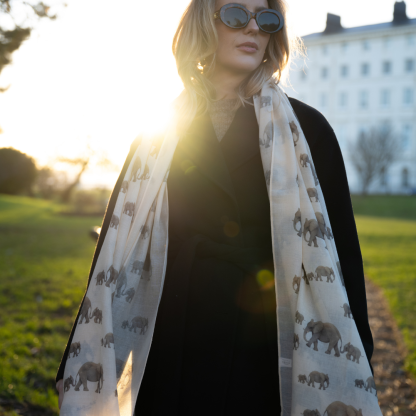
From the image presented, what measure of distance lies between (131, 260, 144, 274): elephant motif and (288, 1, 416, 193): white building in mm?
51138

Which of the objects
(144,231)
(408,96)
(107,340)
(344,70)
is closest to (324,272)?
(144,231)

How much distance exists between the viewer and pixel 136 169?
1909 millimetres

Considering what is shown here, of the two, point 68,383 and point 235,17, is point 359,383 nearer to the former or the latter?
point 68,383

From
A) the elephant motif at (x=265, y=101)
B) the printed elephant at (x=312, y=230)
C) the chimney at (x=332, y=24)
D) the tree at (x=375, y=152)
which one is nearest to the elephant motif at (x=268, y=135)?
the elephant motif at (x=265, y=101)

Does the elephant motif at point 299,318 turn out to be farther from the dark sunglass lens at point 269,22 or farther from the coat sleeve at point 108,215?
the dark sunglass lens at point 269,22

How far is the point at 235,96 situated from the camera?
6.41 ft

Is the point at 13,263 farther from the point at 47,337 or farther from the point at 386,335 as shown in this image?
the point at 386,335

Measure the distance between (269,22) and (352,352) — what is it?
147 centimetres

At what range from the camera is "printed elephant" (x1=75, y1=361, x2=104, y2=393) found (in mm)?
1551

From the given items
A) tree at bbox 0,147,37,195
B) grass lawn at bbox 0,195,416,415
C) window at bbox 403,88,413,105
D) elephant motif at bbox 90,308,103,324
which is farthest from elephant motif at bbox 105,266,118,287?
window at bbox 403,88,413,105

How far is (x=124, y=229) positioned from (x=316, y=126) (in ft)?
3.24

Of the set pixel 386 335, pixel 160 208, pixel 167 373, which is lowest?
pixel 386 335

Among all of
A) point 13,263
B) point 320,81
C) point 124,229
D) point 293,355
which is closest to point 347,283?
point 293,355

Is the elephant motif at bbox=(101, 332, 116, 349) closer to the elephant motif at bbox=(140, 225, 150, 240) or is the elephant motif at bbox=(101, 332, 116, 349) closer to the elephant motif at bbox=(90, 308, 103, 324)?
the elephant motif at bbox=(90, 308, 103, 324)
